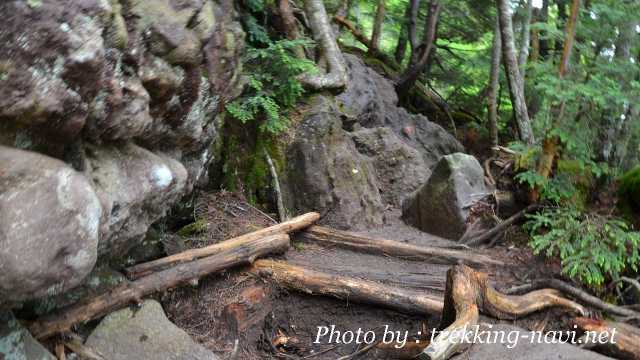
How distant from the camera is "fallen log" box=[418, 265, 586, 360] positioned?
14.3 ft

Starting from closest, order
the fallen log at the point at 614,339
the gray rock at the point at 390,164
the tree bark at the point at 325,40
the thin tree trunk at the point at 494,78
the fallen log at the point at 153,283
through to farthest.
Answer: the fallen log at the point at 153,283 < the fallen log at the point at 614,339 < the tree bark at the point at 325,40 < the gray rock at the point at 390,164 < the thin tree trunk at the point at 494,78

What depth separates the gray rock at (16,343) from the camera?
3564mm

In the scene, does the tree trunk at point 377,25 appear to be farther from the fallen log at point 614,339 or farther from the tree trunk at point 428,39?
the fallen log at point 614,339

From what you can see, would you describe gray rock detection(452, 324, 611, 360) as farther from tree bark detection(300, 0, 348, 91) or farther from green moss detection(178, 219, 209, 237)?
tree bark detection(300, 0, 348, 91)

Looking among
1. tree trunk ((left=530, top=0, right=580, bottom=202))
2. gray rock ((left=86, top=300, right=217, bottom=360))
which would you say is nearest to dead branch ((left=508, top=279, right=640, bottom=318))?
tree trunk ((left=530, top=0, right=580, bottom=202))

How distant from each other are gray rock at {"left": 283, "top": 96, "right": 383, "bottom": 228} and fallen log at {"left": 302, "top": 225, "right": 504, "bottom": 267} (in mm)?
597

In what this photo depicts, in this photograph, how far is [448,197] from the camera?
7789 millimetres

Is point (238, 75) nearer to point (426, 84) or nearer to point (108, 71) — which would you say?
point (108, 71)

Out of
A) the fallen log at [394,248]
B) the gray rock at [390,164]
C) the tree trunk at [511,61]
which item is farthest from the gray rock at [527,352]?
the tree trunk at [511,61]

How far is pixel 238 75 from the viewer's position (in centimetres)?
644

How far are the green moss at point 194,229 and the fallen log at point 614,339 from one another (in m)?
4.40

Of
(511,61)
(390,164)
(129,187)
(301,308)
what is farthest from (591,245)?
(511,61)

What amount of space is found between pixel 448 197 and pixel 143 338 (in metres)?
4.83

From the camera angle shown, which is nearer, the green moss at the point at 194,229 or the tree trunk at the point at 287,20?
the green moss at the point at 194,229
